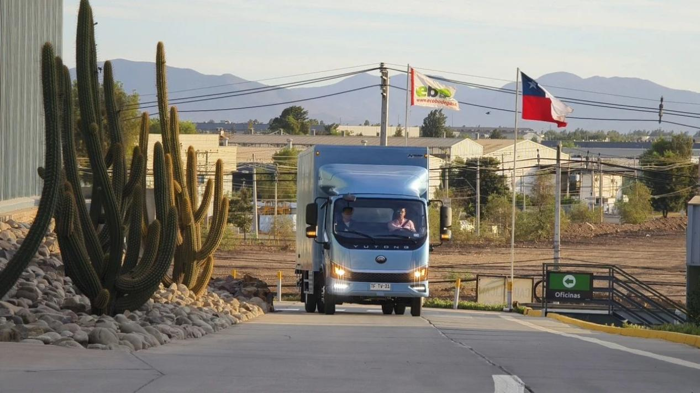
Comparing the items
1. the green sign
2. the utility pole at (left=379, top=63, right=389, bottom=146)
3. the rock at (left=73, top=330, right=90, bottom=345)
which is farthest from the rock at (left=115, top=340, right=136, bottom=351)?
the utility pole at (left=379, top=63, right=389, bottom=146)

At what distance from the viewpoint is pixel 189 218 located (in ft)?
79.6

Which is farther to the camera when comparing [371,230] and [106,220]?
[371,230]

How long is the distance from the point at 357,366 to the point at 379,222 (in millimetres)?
11393

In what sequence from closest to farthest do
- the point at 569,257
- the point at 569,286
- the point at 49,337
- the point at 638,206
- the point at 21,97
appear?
1. the point at 49,337
2. the point at 21,97
3. the point at 569,286
4. the point at 569,257
5. the point at 638,206

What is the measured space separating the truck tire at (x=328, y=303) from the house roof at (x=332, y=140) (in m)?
76.3

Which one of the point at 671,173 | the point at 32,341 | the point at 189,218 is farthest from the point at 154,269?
the point at 671,173

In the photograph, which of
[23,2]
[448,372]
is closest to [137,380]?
[448,372]

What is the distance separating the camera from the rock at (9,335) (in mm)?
12980

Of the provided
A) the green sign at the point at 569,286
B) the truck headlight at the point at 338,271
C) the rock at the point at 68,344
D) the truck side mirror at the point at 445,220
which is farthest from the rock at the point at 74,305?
the green sign at the point at 569,286

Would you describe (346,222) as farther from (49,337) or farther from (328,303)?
(49,337)

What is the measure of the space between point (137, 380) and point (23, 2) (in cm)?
2035

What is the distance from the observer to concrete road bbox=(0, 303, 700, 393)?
1055cm

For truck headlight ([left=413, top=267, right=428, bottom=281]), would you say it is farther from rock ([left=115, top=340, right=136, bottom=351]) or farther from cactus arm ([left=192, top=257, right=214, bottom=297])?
rock ([left=115, top=340, right=136, bottom=351])

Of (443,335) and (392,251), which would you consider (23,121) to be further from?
(443,335)
